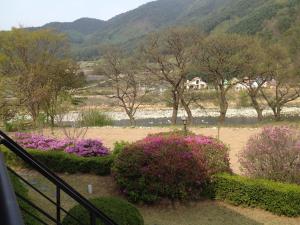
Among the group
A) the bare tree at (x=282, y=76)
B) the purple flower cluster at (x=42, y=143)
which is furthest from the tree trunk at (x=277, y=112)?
the purple flower cluster at (x=42, y=143)

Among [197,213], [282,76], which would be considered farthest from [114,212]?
[282,76]

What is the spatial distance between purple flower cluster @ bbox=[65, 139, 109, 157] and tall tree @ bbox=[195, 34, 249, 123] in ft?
68.9

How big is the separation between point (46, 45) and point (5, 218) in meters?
40.6

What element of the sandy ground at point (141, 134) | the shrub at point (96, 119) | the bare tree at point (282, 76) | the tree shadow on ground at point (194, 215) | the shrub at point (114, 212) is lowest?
the tree shadow on ground at point (194, 215)

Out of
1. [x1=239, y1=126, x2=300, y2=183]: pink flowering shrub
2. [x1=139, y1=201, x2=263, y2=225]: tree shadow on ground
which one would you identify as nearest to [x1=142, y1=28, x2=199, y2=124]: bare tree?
[x1=239, y1=126, x2=300, y2=183]: pink flowering shrub

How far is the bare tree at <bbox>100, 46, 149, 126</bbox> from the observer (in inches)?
1437

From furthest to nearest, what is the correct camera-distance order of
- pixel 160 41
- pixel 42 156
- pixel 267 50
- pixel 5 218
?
1. pixel 267 50
2. pixel 160 41
3. pixel 42 156
4. pixel 5 218

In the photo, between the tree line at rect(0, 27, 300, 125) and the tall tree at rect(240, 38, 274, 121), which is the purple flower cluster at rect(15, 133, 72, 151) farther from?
the tall tree at rect(240, 38, 274, 121)

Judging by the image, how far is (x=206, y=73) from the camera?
34.7m

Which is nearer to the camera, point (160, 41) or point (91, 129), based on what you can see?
point (91, 129)

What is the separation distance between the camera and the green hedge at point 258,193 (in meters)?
8.62

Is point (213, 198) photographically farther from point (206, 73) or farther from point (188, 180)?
point (206, 73)

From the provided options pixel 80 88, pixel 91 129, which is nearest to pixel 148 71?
pixel 80 88

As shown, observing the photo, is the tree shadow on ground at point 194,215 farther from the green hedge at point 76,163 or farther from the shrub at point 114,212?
the green hedge at point 76,163
